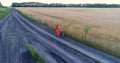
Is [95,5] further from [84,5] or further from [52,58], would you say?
[52,58]

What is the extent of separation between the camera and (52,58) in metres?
16.3

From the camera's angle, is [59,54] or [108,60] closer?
[108,60]

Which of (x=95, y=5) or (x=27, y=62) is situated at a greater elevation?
(x=27, y=62)

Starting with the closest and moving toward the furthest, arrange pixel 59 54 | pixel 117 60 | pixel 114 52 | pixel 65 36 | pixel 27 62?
pixel 27 62
pixel 117 60
pixel 59 54
pixel 114 52
pixel 65 36

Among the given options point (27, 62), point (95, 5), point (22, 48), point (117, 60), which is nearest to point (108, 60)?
point (117, 60)

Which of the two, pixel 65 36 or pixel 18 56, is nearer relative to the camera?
pixel 18 56

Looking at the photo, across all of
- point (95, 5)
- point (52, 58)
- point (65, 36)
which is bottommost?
point (95, 5)

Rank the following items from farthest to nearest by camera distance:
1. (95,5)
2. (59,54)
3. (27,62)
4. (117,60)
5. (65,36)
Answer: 1. (95,5)
2. (65,36)
3. (59,54)
4. (117,60)
5. (27,62)

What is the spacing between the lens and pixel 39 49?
1945 cm

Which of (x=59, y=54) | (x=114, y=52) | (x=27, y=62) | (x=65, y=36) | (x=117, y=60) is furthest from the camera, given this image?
(x=65, y=36)

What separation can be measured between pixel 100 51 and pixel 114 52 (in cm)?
92

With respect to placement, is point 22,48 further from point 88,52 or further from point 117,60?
point 117,60

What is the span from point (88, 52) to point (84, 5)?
16630cm

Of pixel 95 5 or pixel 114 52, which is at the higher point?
pixel 114 52
